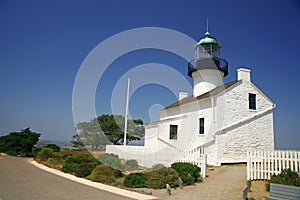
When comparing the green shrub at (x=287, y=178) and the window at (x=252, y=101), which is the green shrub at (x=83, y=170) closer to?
the green shrub at (x=287, y=178)

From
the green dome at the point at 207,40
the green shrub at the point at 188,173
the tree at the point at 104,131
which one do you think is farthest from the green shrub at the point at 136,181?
the tree at the point at 104,131

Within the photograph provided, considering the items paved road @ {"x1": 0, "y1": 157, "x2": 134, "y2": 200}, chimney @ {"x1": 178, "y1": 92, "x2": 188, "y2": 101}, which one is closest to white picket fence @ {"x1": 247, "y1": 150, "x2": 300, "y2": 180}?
paved road @ {"x1": 0, "y1": 157, "x2": 134, "y2": 200}

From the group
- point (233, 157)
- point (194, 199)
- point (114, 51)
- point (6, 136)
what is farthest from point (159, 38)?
point (6, 136)

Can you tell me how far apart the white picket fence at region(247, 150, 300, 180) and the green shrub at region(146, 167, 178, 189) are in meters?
2.94

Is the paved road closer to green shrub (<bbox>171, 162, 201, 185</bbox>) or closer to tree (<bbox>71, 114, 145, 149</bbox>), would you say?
green shrub (<bbox>171, 162, 201, 185</bbox>)

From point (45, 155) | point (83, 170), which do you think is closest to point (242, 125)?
point (83, 170)

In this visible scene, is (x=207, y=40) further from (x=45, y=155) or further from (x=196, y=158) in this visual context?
(x=45, y=155)

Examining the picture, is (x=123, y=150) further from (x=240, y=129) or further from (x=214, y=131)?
(x=240, y=129)

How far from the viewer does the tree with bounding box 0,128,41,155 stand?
2467cm

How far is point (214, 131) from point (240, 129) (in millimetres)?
1796

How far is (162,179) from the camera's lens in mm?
8797

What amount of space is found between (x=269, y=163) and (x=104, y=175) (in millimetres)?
6438

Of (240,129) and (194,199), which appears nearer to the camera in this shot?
(194,199)

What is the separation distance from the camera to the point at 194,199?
681 centimetres
